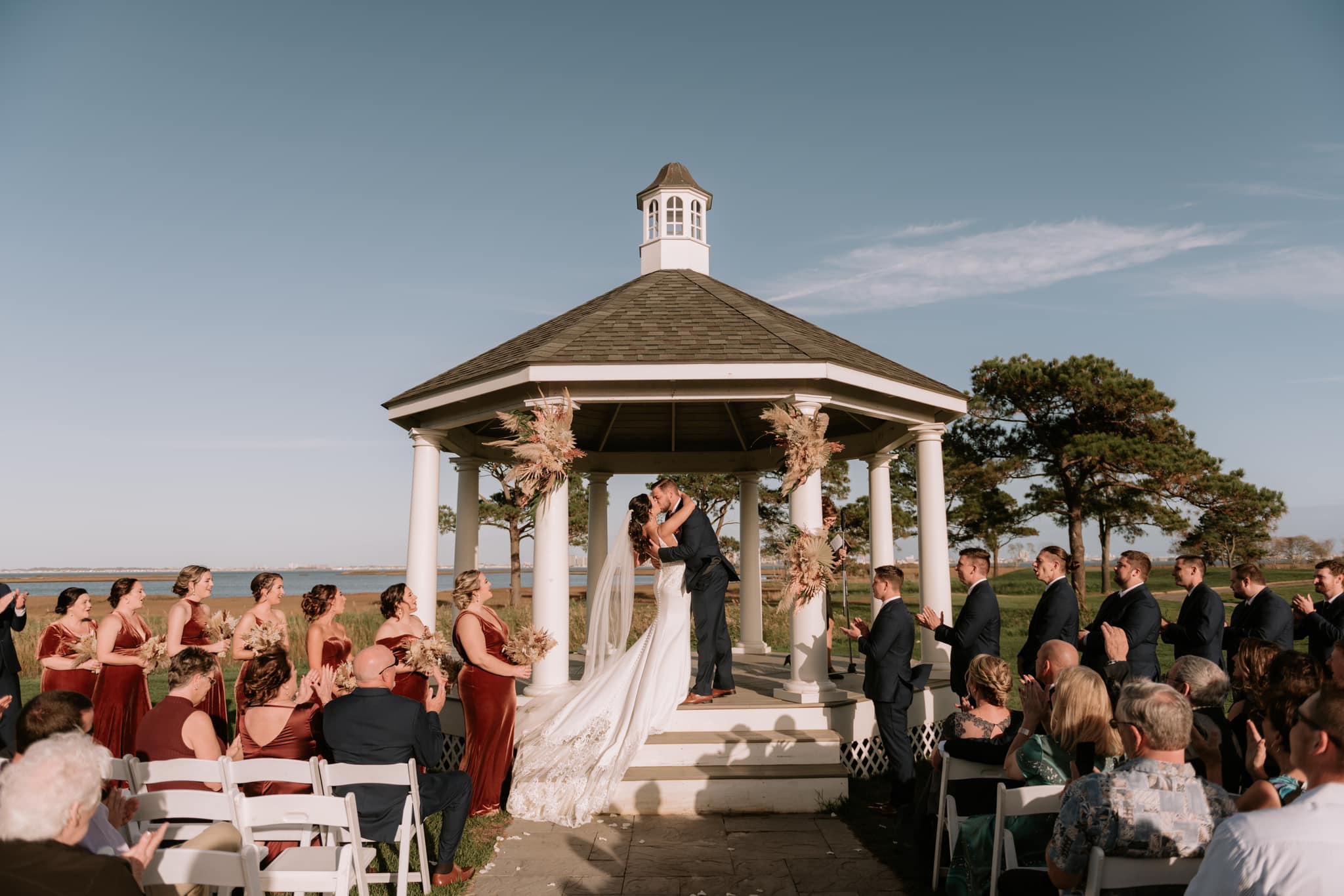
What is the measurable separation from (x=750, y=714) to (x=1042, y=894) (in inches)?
165

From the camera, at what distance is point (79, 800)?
306 cm

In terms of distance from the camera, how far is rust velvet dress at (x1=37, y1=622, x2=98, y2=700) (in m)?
7.86

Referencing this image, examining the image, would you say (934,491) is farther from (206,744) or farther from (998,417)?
(998,417)

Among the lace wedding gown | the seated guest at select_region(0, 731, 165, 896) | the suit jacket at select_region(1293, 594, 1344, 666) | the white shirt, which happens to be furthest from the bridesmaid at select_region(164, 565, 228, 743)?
the suit jacket at select_region(1293, 594, 1344, 666)

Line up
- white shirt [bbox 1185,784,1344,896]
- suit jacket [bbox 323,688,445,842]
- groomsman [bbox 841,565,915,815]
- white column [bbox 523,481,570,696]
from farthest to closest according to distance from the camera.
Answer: white column [bbox 523,481,570,696] → groomsman [bbox 841,565,915,815] → suit jacket [bbox 323,688,445,842] → white shirt [bbox 1185,784,1344,896]

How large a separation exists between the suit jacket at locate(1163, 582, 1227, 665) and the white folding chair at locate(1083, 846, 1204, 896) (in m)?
4.28

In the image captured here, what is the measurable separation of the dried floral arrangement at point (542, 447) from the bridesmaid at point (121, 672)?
346cm

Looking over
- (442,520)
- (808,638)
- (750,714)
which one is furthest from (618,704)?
(442,520)

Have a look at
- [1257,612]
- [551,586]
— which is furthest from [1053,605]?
[551,586]

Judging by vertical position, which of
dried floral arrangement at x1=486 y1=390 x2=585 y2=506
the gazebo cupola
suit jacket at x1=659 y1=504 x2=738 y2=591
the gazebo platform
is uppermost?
the gazebo cupola

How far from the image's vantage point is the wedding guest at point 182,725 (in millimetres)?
5078

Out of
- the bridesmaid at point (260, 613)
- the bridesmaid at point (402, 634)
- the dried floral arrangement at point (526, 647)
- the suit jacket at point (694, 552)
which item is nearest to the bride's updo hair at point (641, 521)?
the suit jacket at point (694, 552)

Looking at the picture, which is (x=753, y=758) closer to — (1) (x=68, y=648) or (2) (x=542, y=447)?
(2) (x=542, y=447)

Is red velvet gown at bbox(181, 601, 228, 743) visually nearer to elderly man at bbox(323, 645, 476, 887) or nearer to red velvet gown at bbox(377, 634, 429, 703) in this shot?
red velvet gown at bbox(377, 634, 429, 703)
